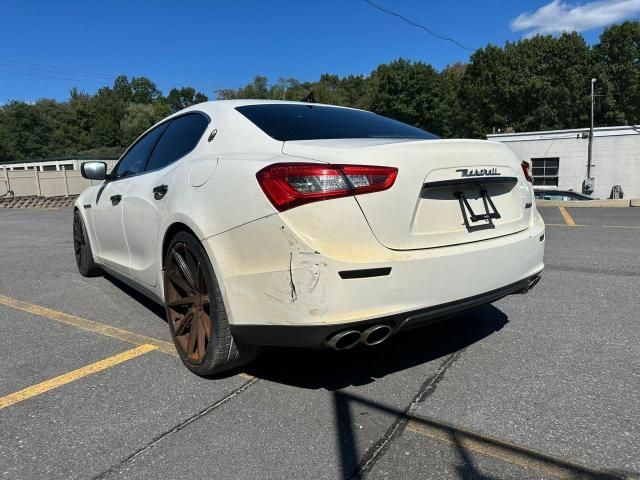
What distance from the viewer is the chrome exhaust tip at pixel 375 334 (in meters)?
2.35

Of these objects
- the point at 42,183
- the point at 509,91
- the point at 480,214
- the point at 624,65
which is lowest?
the point at 42,183

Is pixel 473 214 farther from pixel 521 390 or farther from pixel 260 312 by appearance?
pixel 260 312

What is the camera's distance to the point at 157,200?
10.7 feet

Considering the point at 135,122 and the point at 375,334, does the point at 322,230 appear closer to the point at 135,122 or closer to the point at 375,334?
the point at 375,334

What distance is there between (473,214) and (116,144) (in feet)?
308

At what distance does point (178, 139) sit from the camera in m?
3.49

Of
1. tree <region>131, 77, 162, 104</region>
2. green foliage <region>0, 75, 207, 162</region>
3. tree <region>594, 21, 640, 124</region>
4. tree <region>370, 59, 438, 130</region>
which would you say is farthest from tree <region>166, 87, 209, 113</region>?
tree <region>594, 21, 640, 124</region>


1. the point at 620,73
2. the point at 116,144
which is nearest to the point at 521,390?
the point at 620,73

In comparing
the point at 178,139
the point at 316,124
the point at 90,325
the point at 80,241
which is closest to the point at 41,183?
the point at 80,241

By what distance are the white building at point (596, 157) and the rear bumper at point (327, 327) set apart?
33748mm

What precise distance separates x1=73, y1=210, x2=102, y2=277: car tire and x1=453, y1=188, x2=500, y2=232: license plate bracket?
3.95m

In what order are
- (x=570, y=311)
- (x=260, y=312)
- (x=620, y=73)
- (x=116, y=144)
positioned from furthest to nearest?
(x=116, y=144), (x=620, y=73), (x=570, y=311), (x=260, y=312)

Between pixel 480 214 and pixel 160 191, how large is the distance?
1.94m

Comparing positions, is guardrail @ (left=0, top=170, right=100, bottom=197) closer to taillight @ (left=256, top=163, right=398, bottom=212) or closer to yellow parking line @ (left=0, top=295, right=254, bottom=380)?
yellow parking line @ (left=0, top=295, right=254, bottom=380)
